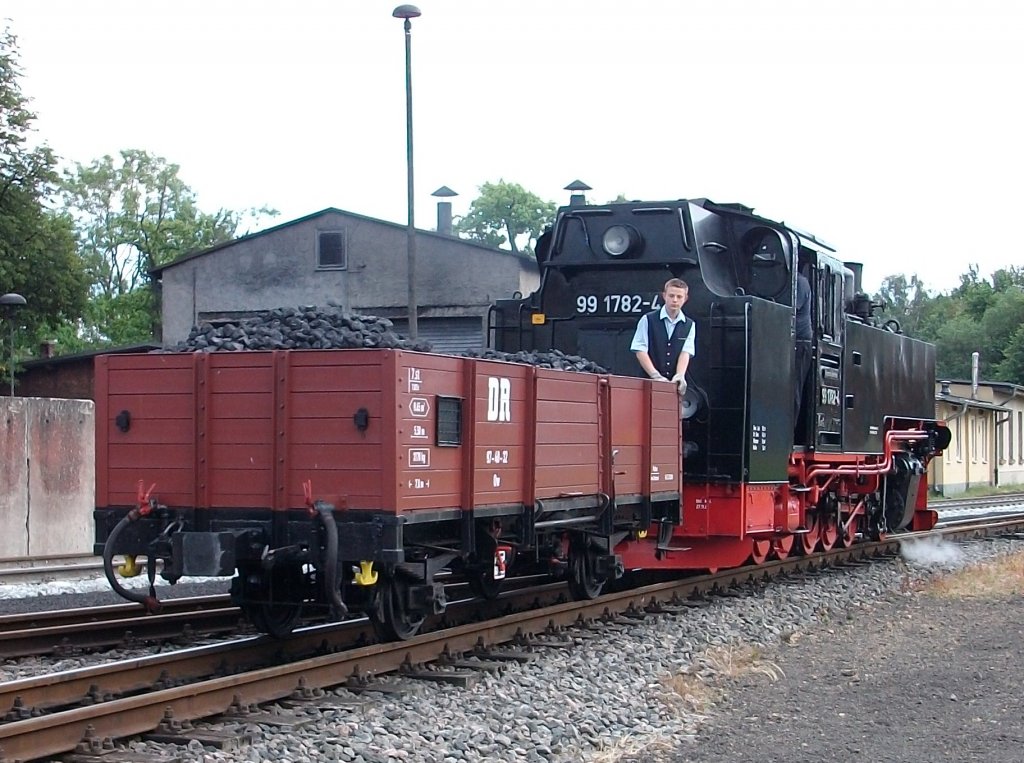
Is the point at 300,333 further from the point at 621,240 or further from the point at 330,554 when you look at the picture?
the point at 621,240

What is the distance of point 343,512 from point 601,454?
115 inches

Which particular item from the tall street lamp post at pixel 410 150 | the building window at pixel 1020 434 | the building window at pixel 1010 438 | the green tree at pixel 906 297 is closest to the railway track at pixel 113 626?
the tall street lamp post at pixel 410 150

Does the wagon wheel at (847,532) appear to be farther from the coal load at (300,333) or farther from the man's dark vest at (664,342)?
the coal load at (300,333)

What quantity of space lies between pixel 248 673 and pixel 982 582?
30.2 ft

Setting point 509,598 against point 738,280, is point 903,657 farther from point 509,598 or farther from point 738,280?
point 738,280

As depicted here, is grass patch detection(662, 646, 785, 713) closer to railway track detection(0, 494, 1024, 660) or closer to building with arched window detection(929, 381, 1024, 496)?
railway track detection(0, 494, 1024, 660)

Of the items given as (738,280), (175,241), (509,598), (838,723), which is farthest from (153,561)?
(175,241)

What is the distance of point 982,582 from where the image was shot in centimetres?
1386

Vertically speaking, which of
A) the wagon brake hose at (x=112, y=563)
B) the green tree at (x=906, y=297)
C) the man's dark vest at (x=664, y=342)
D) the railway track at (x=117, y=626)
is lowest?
the railway track at (x=117, y=626)

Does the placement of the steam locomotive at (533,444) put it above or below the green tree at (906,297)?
below

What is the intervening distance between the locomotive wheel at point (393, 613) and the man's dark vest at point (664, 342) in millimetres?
3978

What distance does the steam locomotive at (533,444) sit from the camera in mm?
7520

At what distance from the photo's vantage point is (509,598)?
10531 mm

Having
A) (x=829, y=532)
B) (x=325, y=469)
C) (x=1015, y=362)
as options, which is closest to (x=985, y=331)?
(x=1015, y=362)
